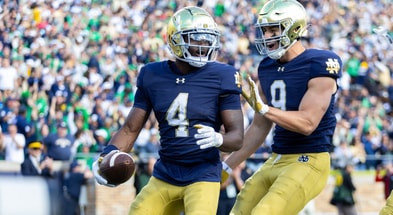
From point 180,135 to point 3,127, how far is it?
8.34 meters

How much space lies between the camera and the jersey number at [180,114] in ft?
20.4

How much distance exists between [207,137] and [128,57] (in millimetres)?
12444

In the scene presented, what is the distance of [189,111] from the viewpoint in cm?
620

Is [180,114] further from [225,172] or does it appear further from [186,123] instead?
[225,172]

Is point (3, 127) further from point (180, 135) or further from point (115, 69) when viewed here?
point (180, 135)

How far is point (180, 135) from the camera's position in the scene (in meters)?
6.24

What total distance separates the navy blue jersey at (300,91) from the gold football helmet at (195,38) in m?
0.66

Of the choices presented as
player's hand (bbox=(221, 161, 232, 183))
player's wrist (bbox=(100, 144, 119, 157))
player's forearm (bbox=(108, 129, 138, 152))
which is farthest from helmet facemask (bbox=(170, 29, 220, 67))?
player's hand (bbox=(221, 161, 232, 183))

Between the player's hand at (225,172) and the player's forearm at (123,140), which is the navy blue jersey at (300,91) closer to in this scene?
the player's hand at (225,172)

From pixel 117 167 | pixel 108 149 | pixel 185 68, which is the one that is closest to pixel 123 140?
pixel 108 149

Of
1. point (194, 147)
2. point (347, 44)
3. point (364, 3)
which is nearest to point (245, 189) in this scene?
point (194, 147)

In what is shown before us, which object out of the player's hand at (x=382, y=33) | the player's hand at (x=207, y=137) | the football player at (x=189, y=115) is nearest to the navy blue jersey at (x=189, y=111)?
the football player at (x=189, y=115)

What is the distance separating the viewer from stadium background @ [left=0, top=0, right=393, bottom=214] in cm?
1491

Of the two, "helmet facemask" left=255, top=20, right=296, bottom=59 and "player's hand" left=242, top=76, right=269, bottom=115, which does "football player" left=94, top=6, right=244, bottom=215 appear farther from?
"helmet facemask" left=255, top=20, right=296, bottom=59
